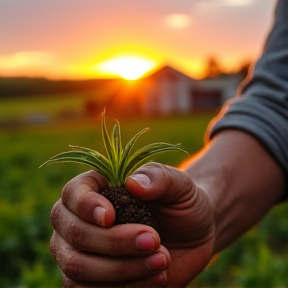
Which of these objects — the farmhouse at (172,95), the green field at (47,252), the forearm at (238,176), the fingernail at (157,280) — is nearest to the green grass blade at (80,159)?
the fingernail at (157,280)

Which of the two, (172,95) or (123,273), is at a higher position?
(123,273)

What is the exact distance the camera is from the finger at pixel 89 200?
1552mm

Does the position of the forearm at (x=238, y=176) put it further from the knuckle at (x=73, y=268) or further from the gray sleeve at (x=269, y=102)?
the knuckle at (x=73, y=268)

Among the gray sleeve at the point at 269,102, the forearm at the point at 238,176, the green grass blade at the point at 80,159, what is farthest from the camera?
the gray sleeve at the point at 269,102

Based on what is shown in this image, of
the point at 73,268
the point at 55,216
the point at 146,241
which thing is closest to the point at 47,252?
the point at 55,216

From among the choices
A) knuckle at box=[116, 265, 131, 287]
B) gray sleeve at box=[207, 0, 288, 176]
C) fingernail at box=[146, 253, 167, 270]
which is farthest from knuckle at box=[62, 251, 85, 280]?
gray sleeve at box=[207, 0, 288, 176]

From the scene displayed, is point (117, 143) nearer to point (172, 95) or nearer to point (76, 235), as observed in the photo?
point (76, 235)

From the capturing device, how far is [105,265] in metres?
1.64

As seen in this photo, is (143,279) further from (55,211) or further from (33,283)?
(33,283)

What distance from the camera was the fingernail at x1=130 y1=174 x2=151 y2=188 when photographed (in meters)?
1.57

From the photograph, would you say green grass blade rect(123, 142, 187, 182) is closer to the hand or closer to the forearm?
the hand

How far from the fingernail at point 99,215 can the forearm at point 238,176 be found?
40.8 inches

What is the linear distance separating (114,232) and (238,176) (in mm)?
1234

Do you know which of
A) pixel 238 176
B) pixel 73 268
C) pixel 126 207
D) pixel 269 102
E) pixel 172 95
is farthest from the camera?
pixel 172 95
